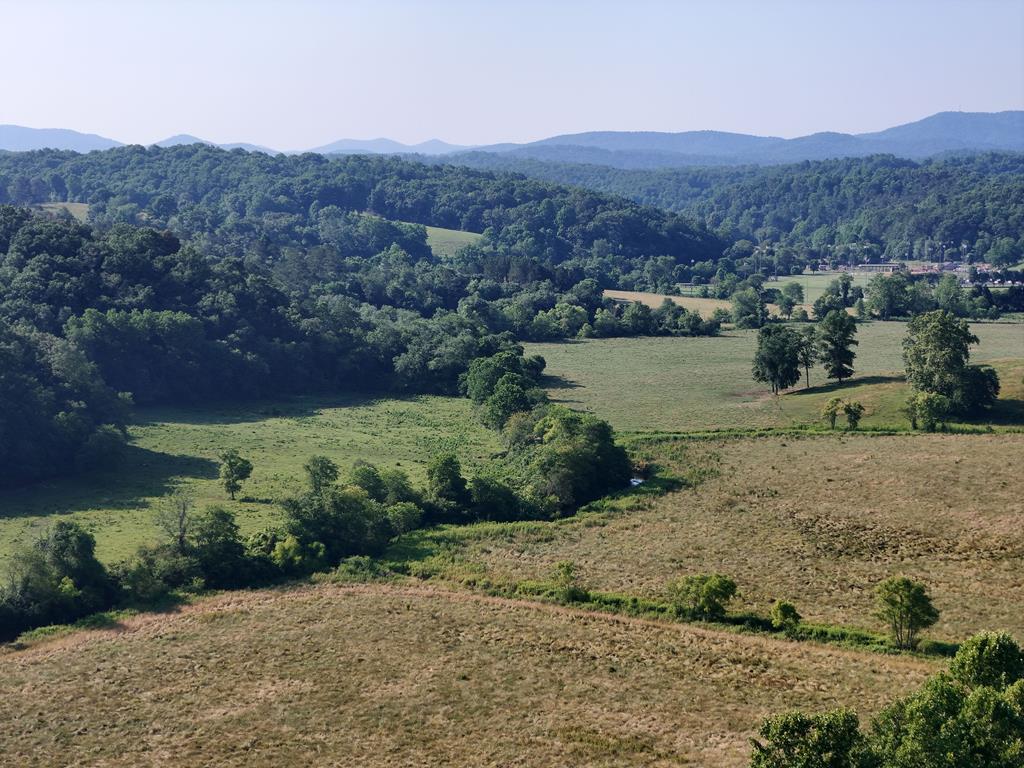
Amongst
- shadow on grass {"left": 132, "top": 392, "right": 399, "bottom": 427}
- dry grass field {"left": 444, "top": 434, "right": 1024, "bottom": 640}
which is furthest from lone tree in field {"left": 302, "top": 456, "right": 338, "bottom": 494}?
shadow on grass {"left": 132, "top": 392, "right": 399, "bottom": 427}

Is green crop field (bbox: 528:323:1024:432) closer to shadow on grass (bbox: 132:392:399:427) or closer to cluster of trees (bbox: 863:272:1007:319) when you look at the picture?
cluster of trees (bbox: 863:272:1007:319)

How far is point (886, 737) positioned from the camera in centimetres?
2720

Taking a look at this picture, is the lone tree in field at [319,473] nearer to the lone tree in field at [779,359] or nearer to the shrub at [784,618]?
the shrub at [784,618]

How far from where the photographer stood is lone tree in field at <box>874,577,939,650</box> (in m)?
39.1

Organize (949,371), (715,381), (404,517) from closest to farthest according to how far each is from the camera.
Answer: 1. (404,517)
2. (949,371)
3. (715,381)

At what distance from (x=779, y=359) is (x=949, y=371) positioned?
1492cm

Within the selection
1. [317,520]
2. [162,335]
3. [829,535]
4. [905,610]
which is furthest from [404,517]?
[162,335]

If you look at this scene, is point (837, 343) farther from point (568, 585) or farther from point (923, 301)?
point (923, 301)

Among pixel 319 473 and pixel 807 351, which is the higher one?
pixel 807 351

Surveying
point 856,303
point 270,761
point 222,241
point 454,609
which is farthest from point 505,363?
point 222,241

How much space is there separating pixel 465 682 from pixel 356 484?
2091cm

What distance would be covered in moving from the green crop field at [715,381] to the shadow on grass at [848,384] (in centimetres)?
9

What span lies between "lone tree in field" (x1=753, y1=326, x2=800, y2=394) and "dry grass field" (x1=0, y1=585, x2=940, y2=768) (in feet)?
151

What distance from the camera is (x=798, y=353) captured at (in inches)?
3415
